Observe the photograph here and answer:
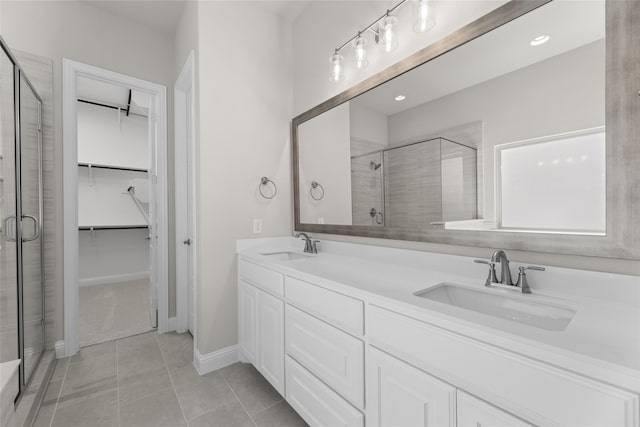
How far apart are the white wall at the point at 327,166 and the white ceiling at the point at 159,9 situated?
0.96m

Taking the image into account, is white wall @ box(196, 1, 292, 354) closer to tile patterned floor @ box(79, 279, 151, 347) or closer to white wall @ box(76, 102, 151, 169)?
tile patterned floor @ box(79, 279, 151, 347)

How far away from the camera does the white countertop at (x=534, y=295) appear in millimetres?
610

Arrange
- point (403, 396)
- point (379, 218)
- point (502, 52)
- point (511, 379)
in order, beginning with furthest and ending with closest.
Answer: point (379, 218) < point (502, 52) < point (403, 396) < point (511, 379)

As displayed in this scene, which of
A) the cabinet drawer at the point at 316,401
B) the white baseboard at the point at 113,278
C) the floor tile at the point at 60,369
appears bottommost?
the floor tile at the point at 60,369

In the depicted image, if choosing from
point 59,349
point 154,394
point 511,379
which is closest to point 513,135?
point 511,379

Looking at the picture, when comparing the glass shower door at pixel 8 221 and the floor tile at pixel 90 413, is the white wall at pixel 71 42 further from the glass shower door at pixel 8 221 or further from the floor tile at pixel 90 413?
the floor tile at pixel 90 413

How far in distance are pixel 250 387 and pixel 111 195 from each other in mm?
4037

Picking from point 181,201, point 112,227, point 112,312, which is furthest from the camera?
point 112,227

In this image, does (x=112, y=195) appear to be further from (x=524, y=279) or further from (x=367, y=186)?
(x=524, y=279)

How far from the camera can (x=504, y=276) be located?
3.58ft

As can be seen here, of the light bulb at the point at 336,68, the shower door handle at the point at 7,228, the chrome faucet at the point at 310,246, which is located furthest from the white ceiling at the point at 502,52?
the shower door handle at the point at 7,228

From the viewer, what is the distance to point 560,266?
3.39 ft

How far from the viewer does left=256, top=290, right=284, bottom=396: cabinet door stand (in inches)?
61.7

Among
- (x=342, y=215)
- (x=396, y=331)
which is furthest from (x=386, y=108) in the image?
(x=396, y=331)
